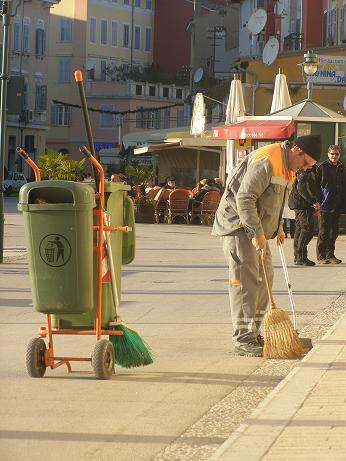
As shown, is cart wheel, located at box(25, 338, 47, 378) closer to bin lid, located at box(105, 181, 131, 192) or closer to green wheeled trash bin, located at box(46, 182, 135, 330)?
green wheeled trash bin, located at box(46, 182, 135, 330)

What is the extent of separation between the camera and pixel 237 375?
1039 cm

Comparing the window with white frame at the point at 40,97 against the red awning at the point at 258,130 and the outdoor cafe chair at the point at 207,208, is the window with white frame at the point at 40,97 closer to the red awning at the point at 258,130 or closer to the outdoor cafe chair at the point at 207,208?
the outdoor cafe chair at the point at 207,208

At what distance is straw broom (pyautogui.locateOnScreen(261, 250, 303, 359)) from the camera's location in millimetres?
11156

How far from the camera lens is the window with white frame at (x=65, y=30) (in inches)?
4258

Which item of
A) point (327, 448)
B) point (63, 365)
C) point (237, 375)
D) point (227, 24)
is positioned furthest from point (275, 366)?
point (227, 24)

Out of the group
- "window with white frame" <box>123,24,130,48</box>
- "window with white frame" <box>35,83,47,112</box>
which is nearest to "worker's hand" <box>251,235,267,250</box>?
"window with white frame" <box>35,83,47,112</box>

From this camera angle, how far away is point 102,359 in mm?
9773

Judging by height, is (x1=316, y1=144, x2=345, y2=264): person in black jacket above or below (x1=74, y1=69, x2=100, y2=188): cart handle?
below

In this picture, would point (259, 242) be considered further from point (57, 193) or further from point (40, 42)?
point (40, 42)

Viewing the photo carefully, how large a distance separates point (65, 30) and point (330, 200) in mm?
87298

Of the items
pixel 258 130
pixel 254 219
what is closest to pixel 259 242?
pixel 254 219

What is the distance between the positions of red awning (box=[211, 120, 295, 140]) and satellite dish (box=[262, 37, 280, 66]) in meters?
14.2

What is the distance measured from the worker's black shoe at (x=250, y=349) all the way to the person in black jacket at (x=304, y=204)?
34.4 ft

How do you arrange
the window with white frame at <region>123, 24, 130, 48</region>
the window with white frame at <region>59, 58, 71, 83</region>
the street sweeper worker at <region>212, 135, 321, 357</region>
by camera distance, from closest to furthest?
the street sweeper worker at <region>212, 135, 321, 357</region>, the window with white frame at <region>59, 58, 71, 83</region>, the window with white frame at <region>123, 24, 130, 48</region>
